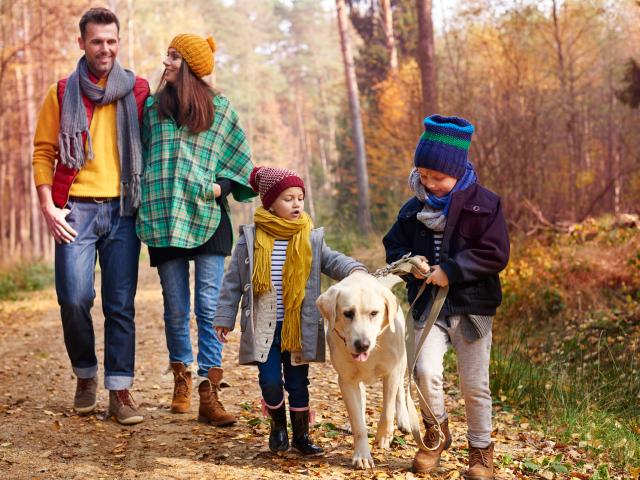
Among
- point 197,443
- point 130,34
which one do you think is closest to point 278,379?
point 197,443

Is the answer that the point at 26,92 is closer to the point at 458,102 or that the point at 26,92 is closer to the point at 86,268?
the point at 458,102

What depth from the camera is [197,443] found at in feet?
15.3

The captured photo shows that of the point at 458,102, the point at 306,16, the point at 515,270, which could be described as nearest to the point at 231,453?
the point at 515,270

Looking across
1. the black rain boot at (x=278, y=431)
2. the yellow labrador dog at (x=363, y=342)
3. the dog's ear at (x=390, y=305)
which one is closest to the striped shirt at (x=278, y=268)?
the yellow labrador dog at (x=363, y=342)

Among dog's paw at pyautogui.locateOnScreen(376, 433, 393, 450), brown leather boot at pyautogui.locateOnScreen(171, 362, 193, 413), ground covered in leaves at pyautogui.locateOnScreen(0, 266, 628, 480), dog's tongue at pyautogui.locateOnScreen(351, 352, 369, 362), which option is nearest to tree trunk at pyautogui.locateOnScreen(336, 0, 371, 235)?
ground covered in leaves at pyautogui.locateOnScreen(0, 266, 628, 480)

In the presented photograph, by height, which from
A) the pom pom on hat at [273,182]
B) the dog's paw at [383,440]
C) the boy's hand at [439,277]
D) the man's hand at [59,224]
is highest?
the pom pom on hat at [273,182]

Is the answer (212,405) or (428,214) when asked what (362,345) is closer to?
(428,214)

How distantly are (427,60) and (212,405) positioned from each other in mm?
10415

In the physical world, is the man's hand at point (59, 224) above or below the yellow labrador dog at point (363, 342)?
above

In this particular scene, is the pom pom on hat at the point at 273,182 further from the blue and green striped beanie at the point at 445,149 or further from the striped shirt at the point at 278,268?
the blue and green striped beanie at the point at 445,149

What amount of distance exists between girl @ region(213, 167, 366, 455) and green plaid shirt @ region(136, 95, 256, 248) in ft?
2.32

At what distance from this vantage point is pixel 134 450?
14.9 ft

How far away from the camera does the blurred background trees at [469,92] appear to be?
13.2 meters

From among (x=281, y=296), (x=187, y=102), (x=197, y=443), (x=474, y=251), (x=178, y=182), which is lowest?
(x=197, y=443)
